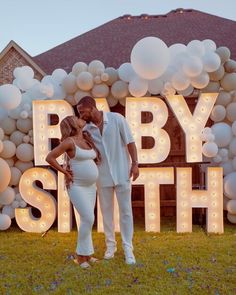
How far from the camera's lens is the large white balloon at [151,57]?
18.2ft

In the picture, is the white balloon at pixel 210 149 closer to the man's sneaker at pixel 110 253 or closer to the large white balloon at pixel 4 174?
the man's sneaker at pixel 110 253

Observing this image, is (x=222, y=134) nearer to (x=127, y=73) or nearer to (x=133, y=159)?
(x=127, y=73)

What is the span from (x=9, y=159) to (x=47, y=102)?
1077 millimetres

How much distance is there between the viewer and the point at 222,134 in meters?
6.09

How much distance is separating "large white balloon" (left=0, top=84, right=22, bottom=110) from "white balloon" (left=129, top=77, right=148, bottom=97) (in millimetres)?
1654

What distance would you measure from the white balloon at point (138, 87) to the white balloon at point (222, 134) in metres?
1.17

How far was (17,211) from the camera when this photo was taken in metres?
6.19

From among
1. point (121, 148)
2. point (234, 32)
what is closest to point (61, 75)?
point (121, 148)

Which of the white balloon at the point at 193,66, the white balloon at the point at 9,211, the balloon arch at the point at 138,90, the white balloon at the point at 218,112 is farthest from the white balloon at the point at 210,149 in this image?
the white balloon at the point at 9,211

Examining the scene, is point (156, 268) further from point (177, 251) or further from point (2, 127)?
point (2, 127)

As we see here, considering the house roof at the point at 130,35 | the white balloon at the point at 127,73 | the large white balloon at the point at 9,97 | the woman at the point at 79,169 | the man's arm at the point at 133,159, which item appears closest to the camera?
the woman at the point at 79,169

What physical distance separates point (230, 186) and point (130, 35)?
835cm

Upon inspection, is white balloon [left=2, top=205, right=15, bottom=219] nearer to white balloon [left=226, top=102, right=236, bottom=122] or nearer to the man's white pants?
the man's white pants

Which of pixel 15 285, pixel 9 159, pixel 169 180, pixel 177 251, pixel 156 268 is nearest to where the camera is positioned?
pixel 15 285
